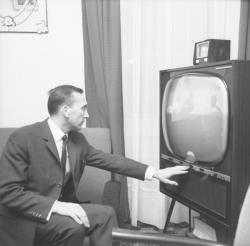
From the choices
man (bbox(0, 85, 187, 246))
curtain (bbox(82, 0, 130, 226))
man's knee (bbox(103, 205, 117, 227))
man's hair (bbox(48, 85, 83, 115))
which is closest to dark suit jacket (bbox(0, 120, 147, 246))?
man (bbox(0, 85, 187, 246))

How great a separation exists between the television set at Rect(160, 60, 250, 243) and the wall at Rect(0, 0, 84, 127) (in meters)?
0.93

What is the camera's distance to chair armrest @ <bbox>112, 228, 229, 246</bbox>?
39.1 inches

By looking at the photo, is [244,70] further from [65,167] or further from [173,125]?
[65,167]

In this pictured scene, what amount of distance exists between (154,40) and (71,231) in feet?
5.01

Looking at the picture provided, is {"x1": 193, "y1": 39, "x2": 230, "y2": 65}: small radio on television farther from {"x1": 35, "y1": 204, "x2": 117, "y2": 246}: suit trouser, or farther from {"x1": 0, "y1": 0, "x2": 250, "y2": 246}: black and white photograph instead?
{"x1": 35, "y1": 204, "x2": 117, "y2": 246}: suit trouser

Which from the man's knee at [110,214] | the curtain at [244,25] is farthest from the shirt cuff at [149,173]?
the curtain at [244,25]

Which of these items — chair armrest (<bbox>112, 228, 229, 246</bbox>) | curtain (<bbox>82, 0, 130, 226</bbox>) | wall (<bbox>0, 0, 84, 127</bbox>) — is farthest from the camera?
wall (<bbox>0, 0, 84, 127</bbox>)

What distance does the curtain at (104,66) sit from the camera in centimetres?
225

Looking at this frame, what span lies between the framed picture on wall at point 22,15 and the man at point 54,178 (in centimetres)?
86

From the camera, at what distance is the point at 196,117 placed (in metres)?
1.50

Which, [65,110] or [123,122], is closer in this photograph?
[65,110]

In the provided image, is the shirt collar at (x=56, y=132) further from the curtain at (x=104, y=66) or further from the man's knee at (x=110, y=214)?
the curtain at (x=104, y=66)

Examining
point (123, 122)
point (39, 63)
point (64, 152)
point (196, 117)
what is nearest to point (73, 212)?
point (64, 152)

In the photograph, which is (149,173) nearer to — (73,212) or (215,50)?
(73,212)
